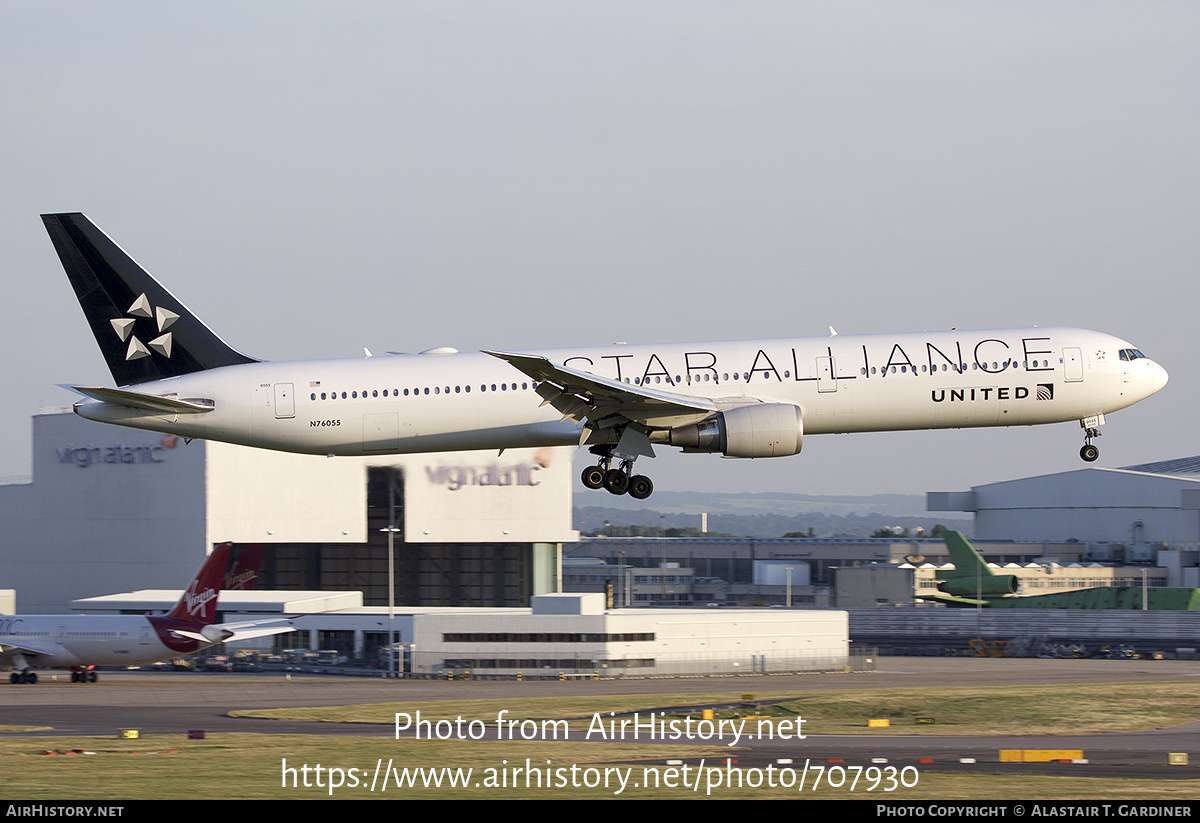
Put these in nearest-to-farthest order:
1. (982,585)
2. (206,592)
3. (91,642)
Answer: (91,642), (206,592), (982,585)

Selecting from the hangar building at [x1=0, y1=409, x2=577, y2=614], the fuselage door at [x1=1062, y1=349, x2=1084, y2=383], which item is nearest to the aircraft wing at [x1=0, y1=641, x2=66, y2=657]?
the hangar building at [x1=0, y1=409, x2=577, y2=614]

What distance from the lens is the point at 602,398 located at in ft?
118

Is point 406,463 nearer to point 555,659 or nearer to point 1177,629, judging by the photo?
point 555,659

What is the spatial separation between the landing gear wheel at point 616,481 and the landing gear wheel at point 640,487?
0.54ft

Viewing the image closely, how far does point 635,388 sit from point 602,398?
0.95 m

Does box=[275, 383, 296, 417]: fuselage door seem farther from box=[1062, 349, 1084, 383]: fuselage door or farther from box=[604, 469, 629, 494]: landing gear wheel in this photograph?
box=[1062, 349, 1084, 383]: fuselage door

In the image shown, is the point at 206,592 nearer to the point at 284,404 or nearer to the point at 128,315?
the point at 128,315

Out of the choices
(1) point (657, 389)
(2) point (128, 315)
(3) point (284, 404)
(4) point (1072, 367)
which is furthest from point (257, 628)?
(4) point (1072, 367)

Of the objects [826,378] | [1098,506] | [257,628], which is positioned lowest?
[257,628]

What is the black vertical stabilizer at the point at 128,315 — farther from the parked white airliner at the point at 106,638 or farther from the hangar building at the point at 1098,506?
the hangar building at the point at 1098,506

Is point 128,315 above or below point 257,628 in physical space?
above

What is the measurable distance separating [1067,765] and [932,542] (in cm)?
10351

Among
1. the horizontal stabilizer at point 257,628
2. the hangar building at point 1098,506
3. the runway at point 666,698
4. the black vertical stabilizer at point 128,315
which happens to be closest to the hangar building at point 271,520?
the horizontal stabilizer at point 257,628

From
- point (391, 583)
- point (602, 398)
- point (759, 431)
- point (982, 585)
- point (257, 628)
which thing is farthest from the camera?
point (982, 585)
